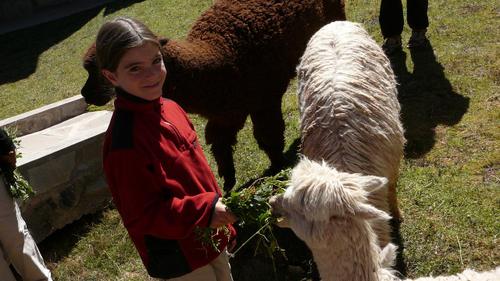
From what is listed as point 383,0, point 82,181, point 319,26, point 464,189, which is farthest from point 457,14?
point 82,181

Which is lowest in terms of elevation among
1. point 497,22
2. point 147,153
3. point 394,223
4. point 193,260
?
point 394,223

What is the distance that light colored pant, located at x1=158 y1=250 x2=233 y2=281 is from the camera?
2.26m

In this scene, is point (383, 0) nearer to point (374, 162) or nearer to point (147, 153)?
point (374, 162)

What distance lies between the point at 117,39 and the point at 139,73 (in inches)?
6.1

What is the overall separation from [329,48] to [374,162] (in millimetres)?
1093

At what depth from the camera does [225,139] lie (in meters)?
4.32

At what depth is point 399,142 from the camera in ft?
10.8

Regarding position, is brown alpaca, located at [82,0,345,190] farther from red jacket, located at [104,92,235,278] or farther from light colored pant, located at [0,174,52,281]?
red jacket, located at [104,92,235,278]

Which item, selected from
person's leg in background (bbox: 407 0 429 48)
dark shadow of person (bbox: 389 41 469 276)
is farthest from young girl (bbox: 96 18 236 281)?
person's leg in background (bbox: 407 0 429 48)

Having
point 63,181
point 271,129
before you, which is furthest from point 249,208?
point 63,181

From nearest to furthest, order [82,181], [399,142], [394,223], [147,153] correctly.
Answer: [147,153]
[399,142]
[394,223]
[82,181]

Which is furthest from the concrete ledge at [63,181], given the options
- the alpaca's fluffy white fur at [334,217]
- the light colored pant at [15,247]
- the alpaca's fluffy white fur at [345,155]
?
the alpaca's fluffy white fur at [334,217]

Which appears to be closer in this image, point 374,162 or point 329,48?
point 374,162

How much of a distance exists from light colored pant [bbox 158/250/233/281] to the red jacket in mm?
136
